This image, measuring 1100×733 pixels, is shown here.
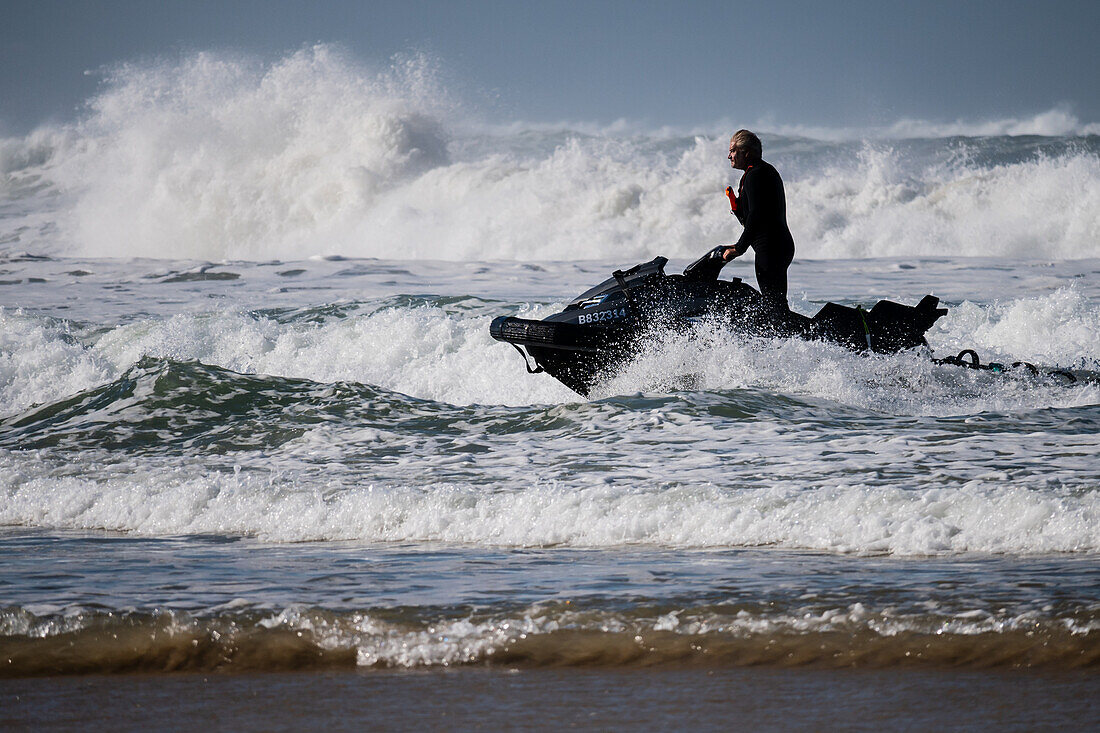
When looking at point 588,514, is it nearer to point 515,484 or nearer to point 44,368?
point 515,484

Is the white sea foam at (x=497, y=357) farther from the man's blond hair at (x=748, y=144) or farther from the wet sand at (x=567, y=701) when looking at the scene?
the wet sand at (x=567, y=701)

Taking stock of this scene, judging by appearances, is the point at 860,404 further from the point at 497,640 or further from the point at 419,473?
the point at 497,640

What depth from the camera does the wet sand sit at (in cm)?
274

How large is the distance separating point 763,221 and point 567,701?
226 inches

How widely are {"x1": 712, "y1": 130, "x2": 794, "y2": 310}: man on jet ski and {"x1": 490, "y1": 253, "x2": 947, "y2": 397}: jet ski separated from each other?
0.58 ft

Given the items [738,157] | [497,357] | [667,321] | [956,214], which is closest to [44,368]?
[497,357]

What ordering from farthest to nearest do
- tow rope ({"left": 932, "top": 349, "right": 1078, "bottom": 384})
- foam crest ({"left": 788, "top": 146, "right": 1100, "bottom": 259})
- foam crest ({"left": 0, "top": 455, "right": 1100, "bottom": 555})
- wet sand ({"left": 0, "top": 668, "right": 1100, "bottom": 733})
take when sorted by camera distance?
1. foam crest ({"left": 788, "top": 146, "right": 1100, "bottom": 259})
2. tow rope ({"left": 932, "top": 349, "right": 1078, "bottom": 384})
3. foam crest ({"left": 0, "top": 455, "right": 1100, "bottom": 555})
4. wet sand ({"left": 0, "top": 668, "right": 1100, "bottom": 733})

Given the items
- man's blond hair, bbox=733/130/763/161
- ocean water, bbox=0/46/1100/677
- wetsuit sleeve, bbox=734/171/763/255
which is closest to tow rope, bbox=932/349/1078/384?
ocean water, bbox=0/46/1100/677

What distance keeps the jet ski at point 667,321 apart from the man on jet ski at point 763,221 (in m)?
0.18

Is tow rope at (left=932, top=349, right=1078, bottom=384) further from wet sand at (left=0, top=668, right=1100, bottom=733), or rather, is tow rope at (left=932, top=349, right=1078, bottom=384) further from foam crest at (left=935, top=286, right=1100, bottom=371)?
wet sand at (left=0, top=668, right=1100, bottom=733)

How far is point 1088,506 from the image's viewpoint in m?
4.79

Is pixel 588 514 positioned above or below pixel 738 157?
below

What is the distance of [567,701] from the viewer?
2.95m

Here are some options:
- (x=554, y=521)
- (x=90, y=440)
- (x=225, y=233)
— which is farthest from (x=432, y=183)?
(x=554, y=521)
